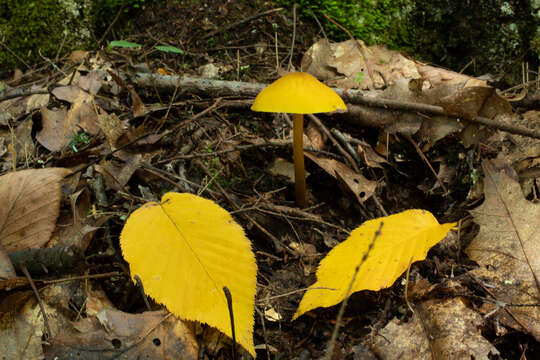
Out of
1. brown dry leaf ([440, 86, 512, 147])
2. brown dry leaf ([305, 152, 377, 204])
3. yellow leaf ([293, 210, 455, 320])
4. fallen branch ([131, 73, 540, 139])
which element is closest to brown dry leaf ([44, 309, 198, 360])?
yellow leaf ([293, 210, 455, 320])

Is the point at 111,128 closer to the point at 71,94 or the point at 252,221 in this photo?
the point at 71,94

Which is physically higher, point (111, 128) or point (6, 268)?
point (111, 128)

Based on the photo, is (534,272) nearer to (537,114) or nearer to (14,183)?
(537,114)

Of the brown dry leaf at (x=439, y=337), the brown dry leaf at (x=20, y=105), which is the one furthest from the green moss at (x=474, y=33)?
the brown dry leaf at (x=20, y=105)

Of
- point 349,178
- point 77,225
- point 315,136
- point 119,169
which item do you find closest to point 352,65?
point 315,136

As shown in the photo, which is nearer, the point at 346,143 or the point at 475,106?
the point at 475,106

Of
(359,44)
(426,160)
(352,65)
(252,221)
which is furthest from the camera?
(359,44)
